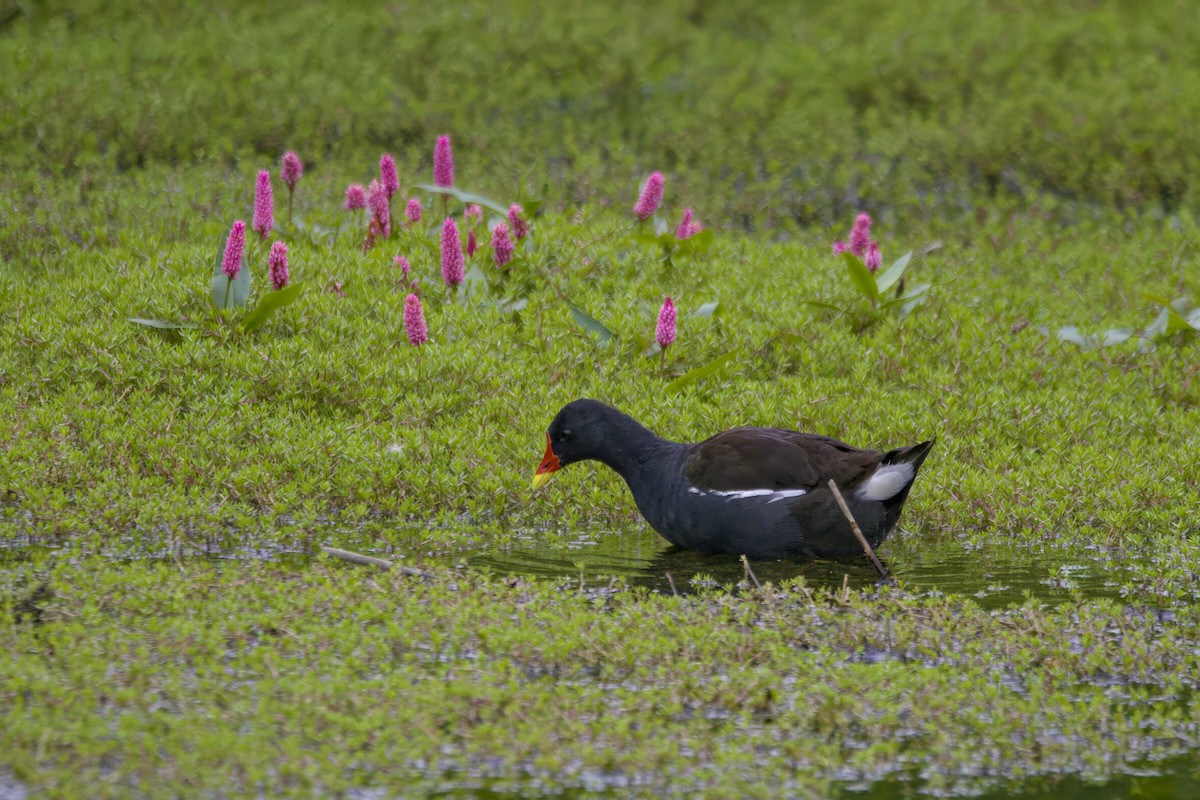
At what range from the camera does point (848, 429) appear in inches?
312

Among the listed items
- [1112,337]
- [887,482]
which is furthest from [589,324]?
[1112,337]

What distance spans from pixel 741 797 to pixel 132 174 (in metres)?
9.02

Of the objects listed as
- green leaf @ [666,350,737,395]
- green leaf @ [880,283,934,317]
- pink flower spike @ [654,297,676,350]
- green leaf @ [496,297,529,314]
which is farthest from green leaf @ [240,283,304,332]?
green leaf @ [880,283,934,317]

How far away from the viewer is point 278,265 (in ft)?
26.7

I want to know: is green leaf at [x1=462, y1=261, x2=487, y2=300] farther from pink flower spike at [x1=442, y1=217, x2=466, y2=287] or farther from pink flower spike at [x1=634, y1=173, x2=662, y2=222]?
pink flower spike at [x1=634, y1=173, x2=662, y2=222]

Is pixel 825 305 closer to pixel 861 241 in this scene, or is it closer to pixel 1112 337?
pixel 861 241

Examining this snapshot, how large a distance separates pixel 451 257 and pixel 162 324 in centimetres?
180

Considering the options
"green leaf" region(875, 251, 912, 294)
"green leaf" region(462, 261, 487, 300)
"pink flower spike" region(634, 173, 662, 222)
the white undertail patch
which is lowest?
the white undertail patch

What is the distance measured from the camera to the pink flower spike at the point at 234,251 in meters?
7.98

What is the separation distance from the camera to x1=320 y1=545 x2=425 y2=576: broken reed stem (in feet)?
19.4

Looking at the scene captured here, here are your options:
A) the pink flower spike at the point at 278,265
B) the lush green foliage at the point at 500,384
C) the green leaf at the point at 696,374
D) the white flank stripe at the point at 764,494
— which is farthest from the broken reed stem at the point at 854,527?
the pink flower spike at the point at 278,265

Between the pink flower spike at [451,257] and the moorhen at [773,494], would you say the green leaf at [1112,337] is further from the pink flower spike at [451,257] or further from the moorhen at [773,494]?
the pink flower spike at [451,257]

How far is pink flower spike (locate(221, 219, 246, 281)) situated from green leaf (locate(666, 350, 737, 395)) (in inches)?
100

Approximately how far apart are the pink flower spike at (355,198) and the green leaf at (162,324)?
2011 millimetres
